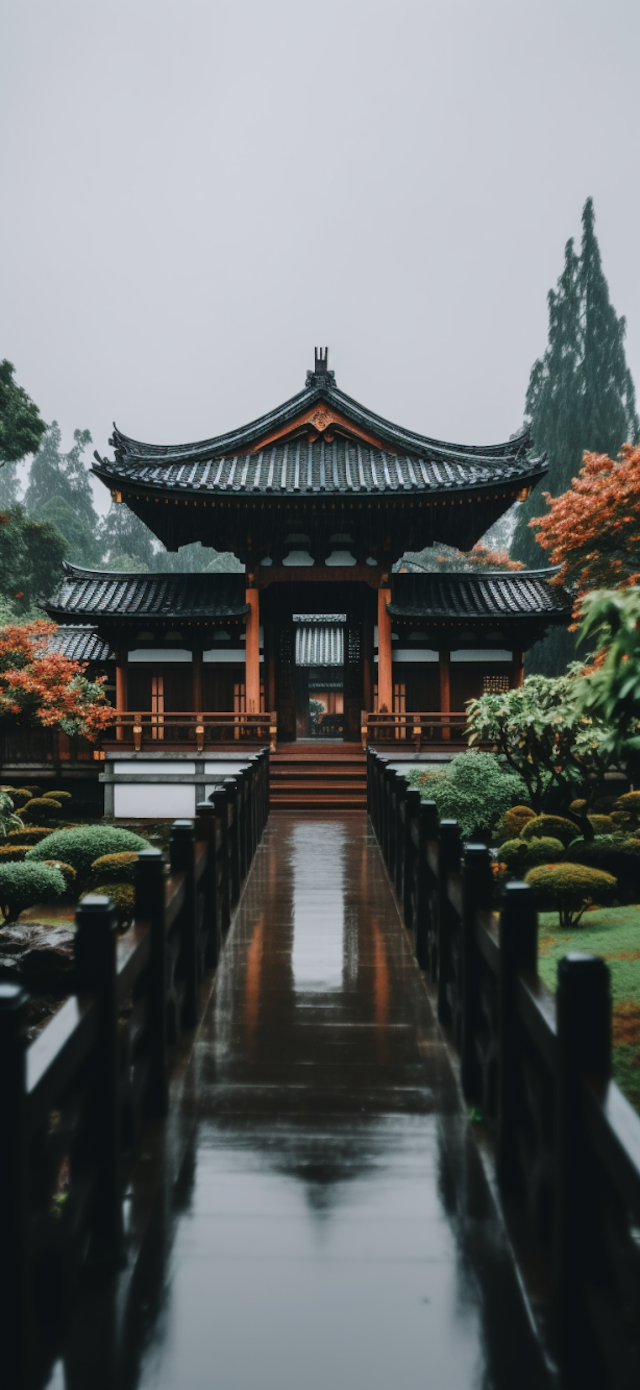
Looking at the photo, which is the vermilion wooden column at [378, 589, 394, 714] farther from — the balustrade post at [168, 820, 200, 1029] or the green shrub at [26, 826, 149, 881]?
Result: the balustrade post at [168, 820, 200, 1029]

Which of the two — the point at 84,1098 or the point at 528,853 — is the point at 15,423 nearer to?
the point at 528,853

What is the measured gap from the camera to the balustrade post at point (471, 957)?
3561 mm

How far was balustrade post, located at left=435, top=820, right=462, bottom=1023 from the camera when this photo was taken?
4359mm

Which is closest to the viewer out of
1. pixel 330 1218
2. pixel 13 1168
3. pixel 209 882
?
pixel 13 1168

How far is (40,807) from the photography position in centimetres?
1859

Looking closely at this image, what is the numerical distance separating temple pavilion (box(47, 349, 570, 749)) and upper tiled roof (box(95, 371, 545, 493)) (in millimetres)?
46

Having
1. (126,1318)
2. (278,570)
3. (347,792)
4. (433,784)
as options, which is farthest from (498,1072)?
(278,570)

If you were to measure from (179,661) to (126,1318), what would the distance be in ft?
59.5

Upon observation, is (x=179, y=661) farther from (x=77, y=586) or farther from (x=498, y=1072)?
(x=498, y=1072)

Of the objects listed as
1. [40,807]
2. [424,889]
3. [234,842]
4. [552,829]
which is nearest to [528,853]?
[552,829]

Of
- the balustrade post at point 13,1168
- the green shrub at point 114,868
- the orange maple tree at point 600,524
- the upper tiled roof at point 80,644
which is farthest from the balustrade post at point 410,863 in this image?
the upper tiled roof at point 80,644

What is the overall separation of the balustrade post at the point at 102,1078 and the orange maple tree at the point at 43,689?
51.9ft

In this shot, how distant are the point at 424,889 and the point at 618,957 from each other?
3598mm

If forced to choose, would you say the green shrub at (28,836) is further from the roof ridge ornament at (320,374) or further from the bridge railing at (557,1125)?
the bridge railing at (557,1125)
